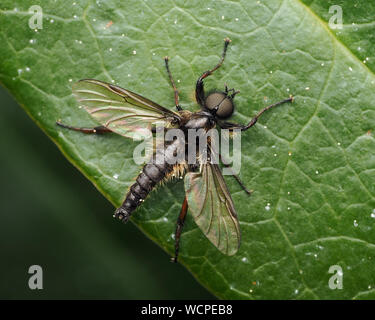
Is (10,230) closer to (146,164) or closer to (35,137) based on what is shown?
(35,137)

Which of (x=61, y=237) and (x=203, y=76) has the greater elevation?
(x=203, y=76)

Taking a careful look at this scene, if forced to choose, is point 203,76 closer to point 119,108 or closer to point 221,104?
point 221,104

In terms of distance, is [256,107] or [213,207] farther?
[256,107]

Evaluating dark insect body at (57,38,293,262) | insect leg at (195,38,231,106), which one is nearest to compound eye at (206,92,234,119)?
dark insect body at (57,38,293,262)

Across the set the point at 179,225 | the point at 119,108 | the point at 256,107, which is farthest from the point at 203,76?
the point at 179,225

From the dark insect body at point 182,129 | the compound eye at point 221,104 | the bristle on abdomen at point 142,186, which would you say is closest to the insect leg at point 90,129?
the dark insect body at point 182,129

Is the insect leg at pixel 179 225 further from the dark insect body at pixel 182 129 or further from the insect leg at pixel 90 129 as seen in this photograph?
the insect leg at pixel 90 129

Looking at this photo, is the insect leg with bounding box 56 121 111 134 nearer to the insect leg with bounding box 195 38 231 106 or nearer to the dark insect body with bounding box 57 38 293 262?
the dark insect body with bounding box 57 38 293 262
